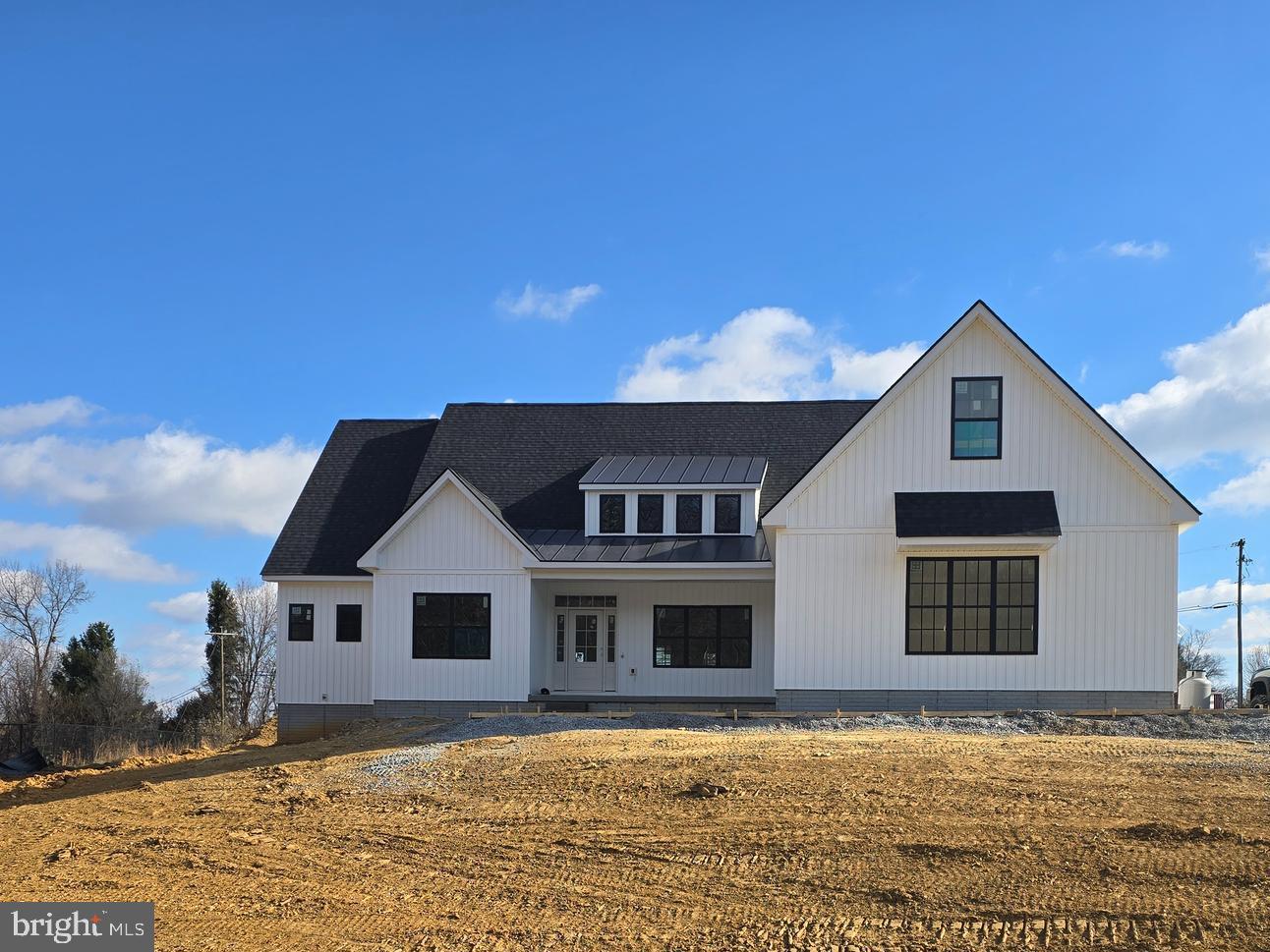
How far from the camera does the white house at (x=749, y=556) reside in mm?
22703

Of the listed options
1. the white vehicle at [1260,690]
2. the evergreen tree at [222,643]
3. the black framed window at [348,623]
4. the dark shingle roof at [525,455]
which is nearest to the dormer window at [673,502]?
the dark shingle roof at [525,455]

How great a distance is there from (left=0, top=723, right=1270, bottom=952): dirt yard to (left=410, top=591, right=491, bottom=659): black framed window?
6.03 meters

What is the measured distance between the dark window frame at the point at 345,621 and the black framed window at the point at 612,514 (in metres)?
6.00

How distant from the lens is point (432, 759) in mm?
18609

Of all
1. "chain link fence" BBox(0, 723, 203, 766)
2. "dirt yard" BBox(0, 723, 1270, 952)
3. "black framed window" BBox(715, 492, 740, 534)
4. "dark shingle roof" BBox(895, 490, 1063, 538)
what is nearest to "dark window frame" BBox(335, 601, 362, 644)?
"chain link fence" BBox(0, 723, 203, 766)

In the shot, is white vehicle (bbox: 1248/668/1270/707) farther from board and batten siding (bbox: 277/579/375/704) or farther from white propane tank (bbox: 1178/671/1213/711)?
board and batten siding (bbox: 277/579/375/704)

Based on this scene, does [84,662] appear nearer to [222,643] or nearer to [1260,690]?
[222,643]

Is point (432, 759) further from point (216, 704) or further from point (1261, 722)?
point (216, 704)

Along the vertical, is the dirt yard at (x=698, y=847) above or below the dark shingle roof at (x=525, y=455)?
below

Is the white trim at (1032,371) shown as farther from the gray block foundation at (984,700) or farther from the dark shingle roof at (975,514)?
the gray block foundation at (984,700)

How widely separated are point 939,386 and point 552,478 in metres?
9.67

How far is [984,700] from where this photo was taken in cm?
2273

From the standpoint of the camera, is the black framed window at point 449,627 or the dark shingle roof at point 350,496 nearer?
the black framed window at point 449,627

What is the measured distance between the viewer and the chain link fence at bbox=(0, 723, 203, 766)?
3209 cm
